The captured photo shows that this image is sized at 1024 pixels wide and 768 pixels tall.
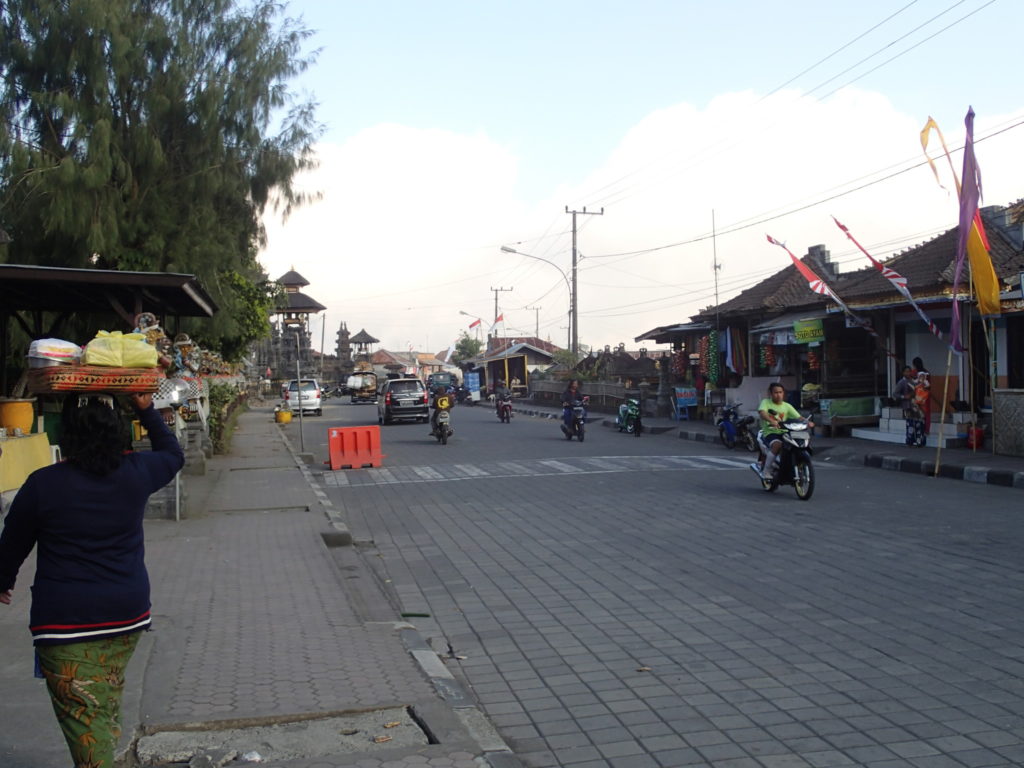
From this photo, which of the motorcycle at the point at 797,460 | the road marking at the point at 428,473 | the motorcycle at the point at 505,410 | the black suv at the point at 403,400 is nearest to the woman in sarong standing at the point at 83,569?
the motorcycle at the point at 797,460

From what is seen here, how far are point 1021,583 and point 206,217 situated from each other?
1799 cm

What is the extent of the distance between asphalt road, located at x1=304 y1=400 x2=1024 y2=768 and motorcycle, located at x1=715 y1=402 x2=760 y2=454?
723 cm

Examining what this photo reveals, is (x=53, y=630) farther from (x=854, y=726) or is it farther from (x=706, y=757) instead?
(x=854, y=726)

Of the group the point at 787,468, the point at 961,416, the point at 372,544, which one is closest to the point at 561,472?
the point at 787,468

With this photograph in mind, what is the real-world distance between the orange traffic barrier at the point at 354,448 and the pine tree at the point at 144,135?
4796 mm

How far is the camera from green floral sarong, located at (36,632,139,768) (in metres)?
3.50

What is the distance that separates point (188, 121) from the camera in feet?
68.8

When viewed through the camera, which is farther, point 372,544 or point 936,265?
point 936,265

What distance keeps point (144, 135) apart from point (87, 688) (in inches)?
734

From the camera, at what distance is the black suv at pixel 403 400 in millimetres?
34500

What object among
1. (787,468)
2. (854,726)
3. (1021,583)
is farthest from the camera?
(787,468)

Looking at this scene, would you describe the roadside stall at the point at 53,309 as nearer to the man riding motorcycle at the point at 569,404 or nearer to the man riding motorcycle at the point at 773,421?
the man riding motorcycle at the point at 773,421

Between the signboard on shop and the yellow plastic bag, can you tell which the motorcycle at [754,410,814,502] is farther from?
the signboard on shop

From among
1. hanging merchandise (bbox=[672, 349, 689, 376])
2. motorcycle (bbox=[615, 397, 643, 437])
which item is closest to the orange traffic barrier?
motorcycle (bbox=[615, 397, 643, 437])
